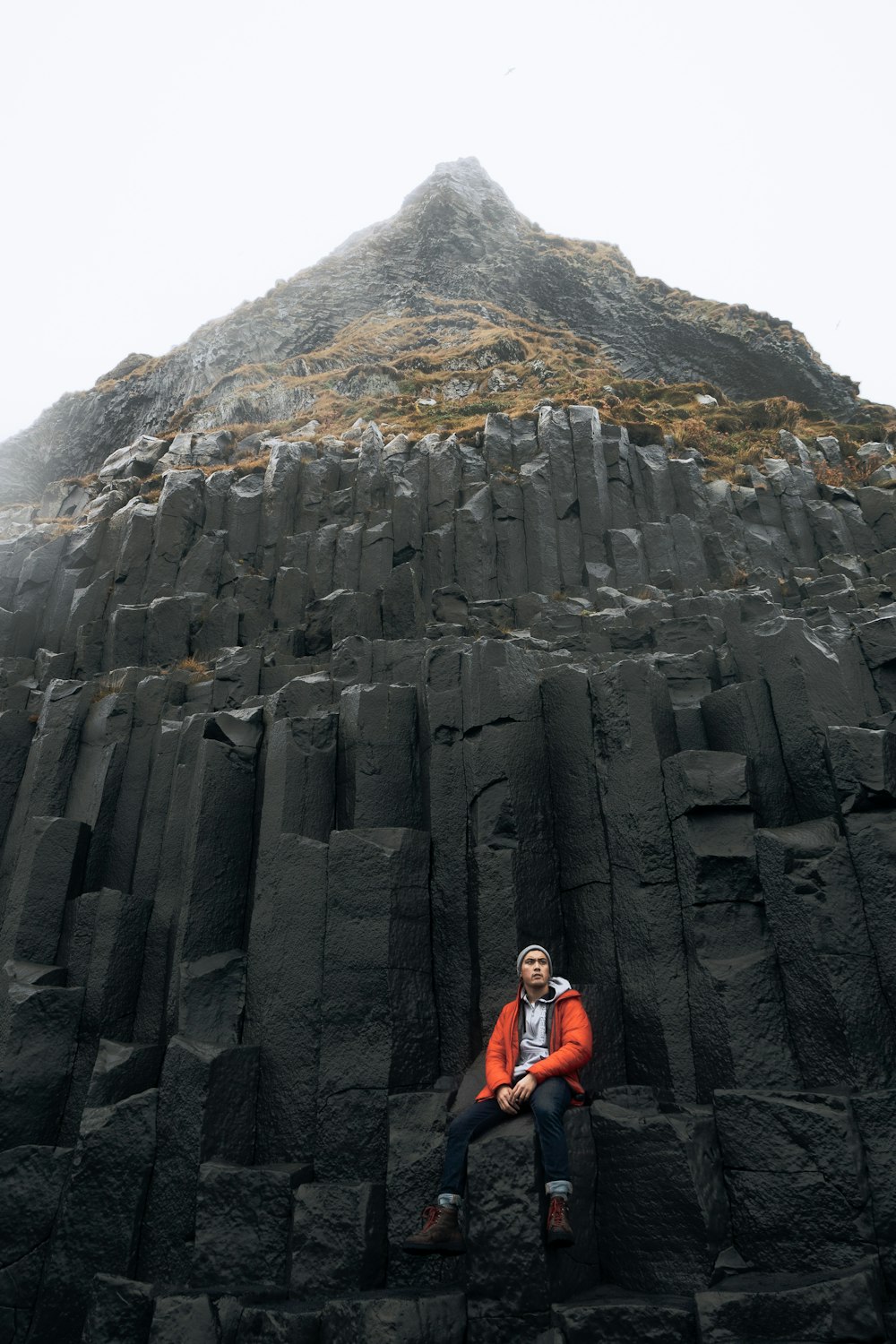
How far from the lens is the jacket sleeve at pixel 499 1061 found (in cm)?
704

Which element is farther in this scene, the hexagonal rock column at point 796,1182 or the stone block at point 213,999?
the stone block at point 213,999

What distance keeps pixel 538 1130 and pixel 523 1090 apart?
0.28 meters

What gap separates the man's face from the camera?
24.2 ft

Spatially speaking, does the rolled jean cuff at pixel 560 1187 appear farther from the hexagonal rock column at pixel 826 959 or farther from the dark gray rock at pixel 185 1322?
the dark gray rock at pixel 185 1322

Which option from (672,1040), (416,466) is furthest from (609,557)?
(672,1040)

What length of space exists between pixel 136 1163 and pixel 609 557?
1463cm

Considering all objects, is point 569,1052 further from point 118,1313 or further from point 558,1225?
point 118,1313

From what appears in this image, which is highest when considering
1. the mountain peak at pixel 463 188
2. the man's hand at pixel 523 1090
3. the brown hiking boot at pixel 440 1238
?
the mountain peak at pixel 463 188

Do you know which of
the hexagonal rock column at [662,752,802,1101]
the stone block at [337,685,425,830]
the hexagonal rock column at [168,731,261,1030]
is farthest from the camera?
the stone block at [337,685,425,830]

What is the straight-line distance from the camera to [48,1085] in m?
9.87

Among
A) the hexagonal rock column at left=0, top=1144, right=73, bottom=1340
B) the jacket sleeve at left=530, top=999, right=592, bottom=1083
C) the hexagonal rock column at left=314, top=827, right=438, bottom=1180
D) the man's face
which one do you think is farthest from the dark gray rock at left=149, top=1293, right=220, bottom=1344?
the man's face

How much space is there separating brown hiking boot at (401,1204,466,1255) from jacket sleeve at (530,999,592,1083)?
3.83ft

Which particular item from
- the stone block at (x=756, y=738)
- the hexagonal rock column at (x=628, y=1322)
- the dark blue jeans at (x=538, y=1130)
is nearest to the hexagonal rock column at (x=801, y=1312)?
the hexagonal rock column at (x=628, y=1322)

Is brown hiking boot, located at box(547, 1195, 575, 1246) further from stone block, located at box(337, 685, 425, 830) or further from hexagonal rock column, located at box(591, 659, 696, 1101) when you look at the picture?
stone block, located at box(337, 685, 425, 830)
